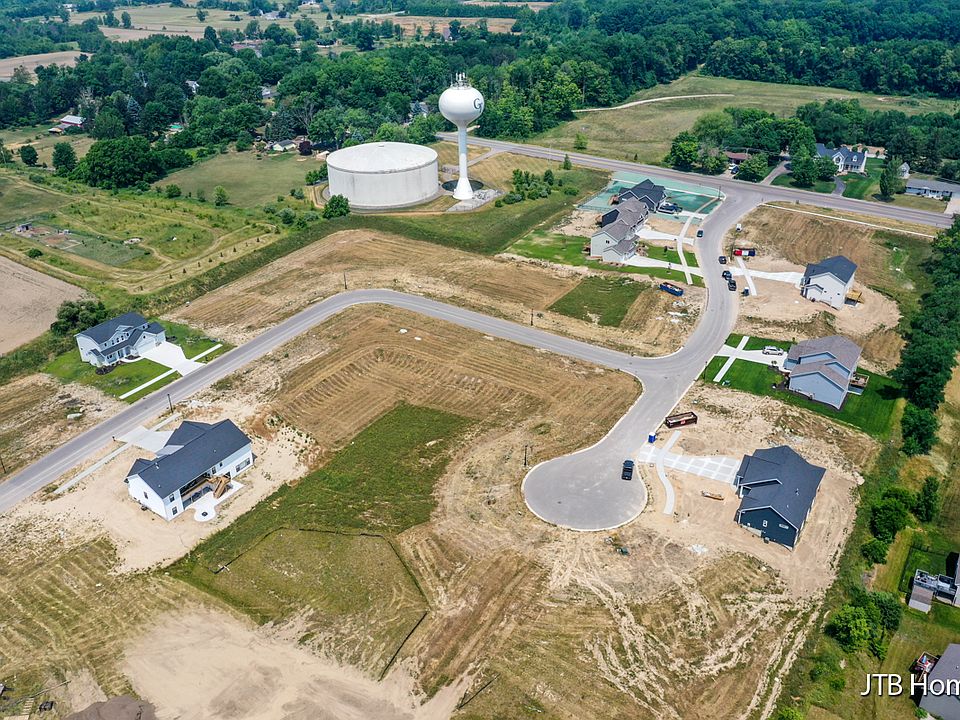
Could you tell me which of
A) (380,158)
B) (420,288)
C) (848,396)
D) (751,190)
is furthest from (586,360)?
(751,190)

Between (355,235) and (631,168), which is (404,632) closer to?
(355,235)

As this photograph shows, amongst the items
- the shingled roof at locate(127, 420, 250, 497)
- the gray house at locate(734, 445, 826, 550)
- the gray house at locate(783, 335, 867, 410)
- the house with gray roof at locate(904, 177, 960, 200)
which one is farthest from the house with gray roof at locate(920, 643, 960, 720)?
the house with gray roof at locate(904, 177, 960, 200)

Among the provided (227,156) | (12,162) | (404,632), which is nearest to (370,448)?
(404,632)

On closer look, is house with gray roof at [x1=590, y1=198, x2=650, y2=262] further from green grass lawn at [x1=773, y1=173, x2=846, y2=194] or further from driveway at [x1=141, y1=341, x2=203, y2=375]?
driveway at [x1=141, y1=341, x2=203, y2=375]

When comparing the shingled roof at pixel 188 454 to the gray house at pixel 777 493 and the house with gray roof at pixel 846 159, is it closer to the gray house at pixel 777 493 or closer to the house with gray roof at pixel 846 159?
the gray house at pixel 777 493

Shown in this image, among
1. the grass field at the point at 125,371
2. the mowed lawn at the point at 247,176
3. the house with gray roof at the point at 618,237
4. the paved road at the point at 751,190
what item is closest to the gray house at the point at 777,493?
the house with gray roof at the point at 618,237

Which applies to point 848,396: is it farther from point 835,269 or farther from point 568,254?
point 568,254
